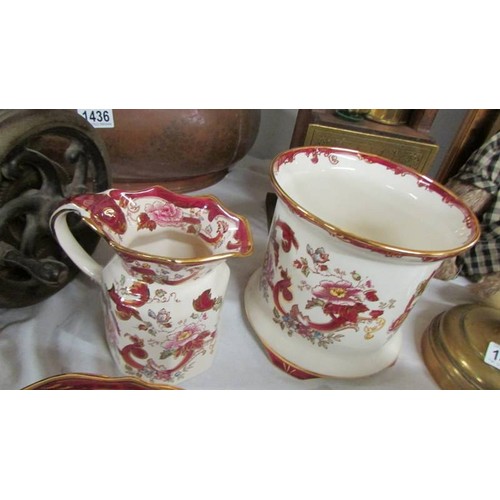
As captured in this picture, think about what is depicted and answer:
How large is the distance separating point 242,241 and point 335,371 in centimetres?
23

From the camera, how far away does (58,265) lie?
1.59 ft

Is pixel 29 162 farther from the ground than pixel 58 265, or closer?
farther from the ground

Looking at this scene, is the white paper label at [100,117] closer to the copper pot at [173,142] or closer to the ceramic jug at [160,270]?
the copper pot at [173,142]

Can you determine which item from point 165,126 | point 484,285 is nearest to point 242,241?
point 165,126

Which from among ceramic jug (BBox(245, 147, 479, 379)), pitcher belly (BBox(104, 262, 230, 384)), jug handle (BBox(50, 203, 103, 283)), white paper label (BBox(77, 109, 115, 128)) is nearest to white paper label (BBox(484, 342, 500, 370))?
ceramic jug (BBox(245, 147, 479, 379))

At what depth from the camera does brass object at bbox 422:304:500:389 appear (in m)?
0.54

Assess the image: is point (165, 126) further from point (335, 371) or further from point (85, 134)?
point (335, 371)

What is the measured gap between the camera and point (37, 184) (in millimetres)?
483

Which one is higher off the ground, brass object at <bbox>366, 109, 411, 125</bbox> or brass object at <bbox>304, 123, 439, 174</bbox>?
brass object at <bbox>366, 109, 411, 125</bbox>

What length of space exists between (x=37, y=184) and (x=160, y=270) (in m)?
0.22

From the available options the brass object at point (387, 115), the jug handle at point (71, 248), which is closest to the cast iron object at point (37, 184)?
the jug handle at point (71, 248)

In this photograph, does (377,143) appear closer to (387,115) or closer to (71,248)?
(387,115)

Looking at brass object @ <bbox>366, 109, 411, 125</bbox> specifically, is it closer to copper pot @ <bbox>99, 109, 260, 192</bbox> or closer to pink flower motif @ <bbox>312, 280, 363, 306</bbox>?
copper pot @ <bbox>99, 109, 260, 192</bbox>

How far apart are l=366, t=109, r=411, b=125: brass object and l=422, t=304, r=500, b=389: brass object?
0.36 meters
